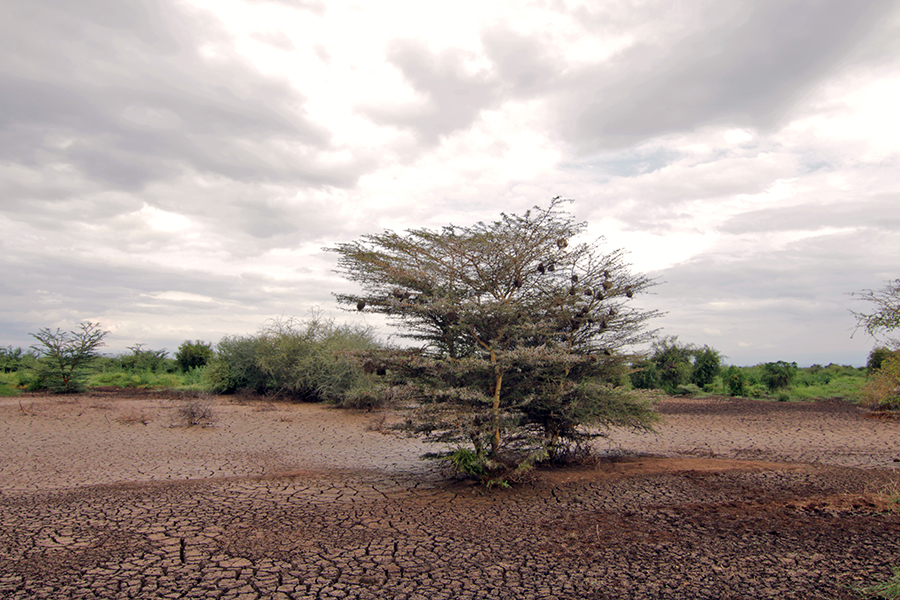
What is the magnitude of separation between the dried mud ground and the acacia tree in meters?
0.96

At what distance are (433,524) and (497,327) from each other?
111 inches

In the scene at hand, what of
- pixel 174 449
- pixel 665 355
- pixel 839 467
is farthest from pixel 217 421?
pixel 665 355

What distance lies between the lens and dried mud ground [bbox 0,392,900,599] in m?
4.18

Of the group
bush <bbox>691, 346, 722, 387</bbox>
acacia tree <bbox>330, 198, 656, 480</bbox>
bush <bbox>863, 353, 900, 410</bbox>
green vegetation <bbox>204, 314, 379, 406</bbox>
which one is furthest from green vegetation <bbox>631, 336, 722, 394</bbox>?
→ acacia tree <bbox>330, 198, 656, 480</bbox>

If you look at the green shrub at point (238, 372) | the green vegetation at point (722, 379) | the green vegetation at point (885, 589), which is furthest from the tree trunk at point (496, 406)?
the green shrub at point (238, 372)

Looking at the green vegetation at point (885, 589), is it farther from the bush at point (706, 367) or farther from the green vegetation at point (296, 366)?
the bush at point (706, 367)

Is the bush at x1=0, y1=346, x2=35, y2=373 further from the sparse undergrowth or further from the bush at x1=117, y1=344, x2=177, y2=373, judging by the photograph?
the sparse undergrowth

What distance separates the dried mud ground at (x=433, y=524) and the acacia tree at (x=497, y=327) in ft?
3.14

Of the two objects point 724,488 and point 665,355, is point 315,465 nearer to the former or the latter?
point 724,488

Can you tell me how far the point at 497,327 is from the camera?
733 cm

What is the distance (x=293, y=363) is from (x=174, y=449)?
439 inches

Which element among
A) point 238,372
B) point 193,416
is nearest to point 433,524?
point 193,416

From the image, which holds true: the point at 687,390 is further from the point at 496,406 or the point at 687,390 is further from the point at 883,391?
the point at 496,406

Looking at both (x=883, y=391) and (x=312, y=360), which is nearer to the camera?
(x=883, y=391)
